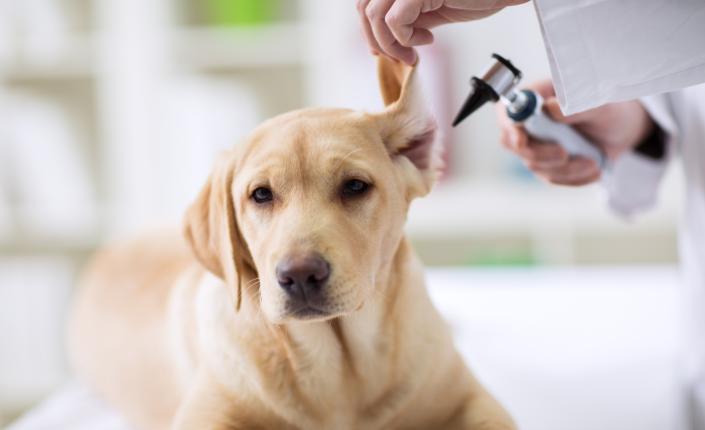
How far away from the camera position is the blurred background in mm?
2588

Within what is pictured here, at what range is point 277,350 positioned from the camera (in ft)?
3.10

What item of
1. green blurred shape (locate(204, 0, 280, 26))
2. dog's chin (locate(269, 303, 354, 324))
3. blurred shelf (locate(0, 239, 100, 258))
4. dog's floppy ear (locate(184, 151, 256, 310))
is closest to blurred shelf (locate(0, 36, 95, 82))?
green blurred shape (locate(204, 0, 280, 26))

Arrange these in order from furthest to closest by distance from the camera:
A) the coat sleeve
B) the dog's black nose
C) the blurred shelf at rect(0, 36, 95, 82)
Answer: the blurred shelf at rect(0, 36, 95, 82), the coat sleeve, the dog's black nose

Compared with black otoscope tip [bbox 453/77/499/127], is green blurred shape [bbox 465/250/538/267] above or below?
below

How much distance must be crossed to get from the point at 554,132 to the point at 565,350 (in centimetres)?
52

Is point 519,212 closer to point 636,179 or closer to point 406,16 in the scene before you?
point 636,179

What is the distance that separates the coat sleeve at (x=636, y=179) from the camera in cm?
136

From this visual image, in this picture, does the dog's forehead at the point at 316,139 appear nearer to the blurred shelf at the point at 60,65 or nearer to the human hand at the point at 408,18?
the human hand at the point at 408,18

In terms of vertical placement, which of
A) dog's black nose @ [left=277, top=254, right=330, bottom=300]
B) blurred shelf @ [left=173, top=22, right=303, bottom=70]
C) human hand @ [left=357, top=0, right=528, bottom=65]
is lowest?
dog's black nose @ [left=277, top=254, right=330, bottom=300]

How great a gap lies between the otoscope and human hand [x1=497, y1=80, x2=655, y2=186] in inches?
0.6

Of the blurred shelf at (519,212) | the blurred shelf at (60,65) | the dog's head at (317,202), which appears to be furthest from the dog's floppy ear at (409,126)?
the blurred shelf at (60,65)

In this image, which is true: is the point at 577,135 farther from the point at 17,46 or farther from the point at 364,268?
the point at 17,46

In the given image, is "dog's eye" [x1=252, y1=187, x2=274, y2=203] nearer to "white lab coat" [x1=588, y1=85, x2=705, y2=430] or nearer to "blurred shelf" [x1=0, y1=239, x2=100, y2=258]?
"white lab coat" [x1=588, y1=85, x2=705, y2=430]

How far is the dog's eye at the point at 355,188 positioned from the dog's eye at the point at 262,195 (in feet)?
0.29
